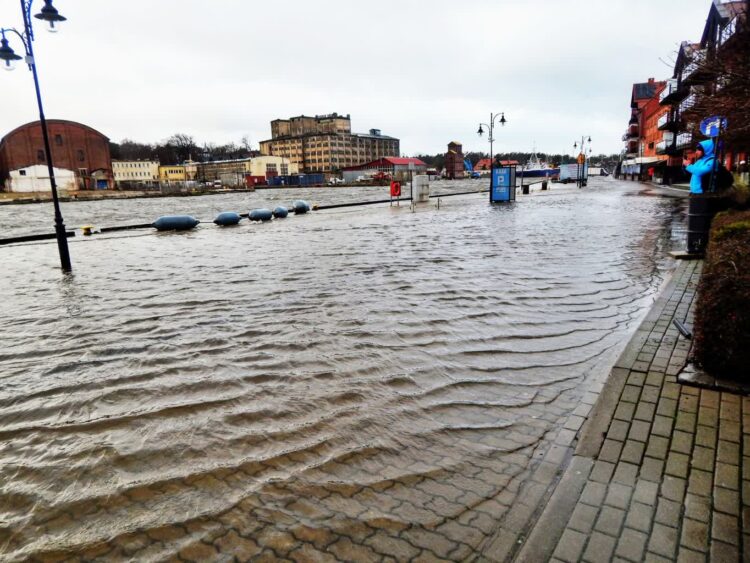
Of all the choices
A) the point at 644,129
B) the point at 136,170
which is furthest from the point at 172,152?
the point at 644,129

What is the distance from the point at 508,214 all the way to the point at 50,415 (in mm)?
22145

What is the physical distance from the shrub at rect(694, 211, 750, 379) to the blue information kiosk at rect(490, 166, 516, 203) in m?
29.0

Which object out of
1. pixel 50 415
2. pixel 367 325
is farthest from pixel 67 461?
pixel 367 325

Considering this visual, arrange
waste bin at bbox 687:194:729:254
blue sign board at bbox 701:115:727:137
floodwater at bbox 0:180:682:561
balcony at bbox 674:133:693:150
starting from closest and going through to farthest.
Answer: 1. floodwater at bbox 0:180:682:561
2. blue sign board at bbox 701:115:727:137
3. waste bin at bbox 687:194:729:254
4. balcony at bbox 674:133:693:150

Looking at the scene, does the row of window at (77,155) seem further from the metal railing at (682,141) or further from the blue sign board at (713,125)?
the blue sign board at (713,125)

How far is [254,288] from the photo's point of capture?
357 inches

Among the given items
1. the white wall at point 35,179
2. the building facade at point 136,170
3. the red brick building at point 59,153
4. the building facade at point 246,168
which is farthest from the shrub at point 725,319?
the building facade at point 136,170

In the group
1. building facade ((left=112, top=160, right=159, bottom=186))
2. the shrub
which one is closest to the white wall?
building facade ((left=112, top=160, right=159, bottom=186))

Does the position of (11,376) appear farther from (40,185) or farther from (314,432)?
(40,185)

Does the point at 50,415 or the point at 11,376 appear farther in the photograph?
the point at 11,376

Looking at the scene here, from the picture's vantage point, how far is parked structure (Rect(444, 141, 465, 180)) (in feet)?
468

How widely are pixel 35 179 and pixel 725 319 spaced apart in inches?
3791

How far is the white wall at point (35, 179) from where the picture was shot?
253 ft

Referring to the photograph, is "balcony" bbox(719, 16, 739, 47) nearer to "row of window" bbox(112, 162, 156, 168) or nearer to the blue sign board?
the blue sign board
